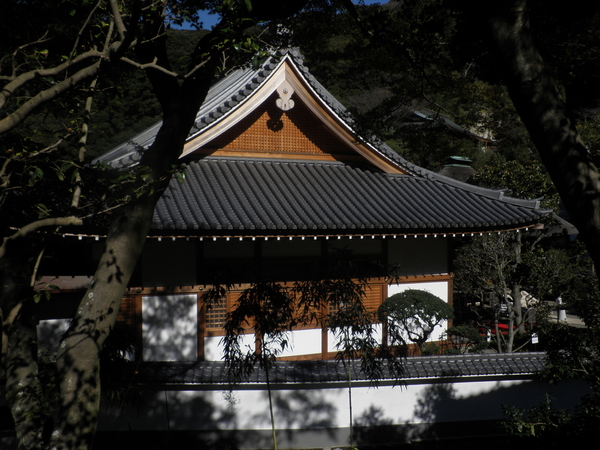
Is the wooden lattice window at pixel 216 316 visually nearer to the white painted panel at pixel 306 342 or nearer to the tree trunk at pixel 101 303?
the white painted panel at pixel 306 342

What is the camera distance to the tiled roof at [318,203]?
8.12 meters

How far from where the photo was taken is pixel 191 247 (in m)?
8.96

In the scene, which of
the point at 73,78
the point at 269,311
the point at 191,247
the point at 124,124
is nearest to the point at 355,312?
the point at 269,311

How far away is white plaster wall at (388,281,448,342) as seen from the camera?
33.7ft

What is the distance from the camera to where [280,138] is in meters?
10.5

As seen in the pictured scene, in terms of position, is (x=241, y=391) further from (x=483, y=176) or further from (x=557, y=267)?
(x=483, y=176)

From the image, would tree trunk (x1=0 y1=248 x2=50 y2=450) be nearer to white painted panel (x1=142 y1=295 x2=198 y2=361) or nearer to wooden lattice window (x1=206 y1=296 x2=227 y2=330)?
white painted panel (x1=142 y1=295 x2=198 y2=361)

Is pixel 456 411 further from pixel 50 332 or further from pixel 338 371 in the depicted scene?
pixel 50 332

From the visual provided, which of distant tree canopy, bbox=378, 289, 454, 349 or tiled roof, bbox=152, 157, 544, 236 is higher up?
tiled roof, bbox=152, 157, 544, 236

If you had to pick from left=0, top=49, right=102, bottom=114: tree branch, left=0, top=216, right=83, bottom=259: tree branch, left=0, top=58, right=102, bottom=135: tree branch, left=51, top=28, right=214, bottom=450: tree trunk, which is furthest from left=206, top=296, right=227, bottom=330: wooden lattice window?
left=0, top=49, right=102, bottom=114: tree branch

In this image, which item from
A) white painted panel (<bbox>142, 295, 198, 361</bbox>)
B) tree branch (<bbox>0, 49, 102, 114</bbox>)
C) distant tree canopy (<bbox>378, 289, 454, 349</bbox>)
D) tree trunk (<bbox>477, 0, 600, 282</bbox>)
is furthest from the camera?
distant tree canopy (<bbox>378, 289, 454, 349</bbox>)

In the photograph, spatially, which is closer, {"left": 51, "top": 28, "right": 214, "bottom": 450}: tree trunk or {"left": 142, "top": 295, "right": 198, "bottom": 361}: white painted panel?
{"left": 51, "top": 28, "right": 214, "bottom": 450}: tree trunk

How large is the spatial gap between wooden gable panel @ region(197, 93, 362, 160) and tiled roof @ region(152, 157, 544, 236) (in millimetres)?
194

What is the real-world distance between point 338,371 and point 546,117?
4.81 metres
